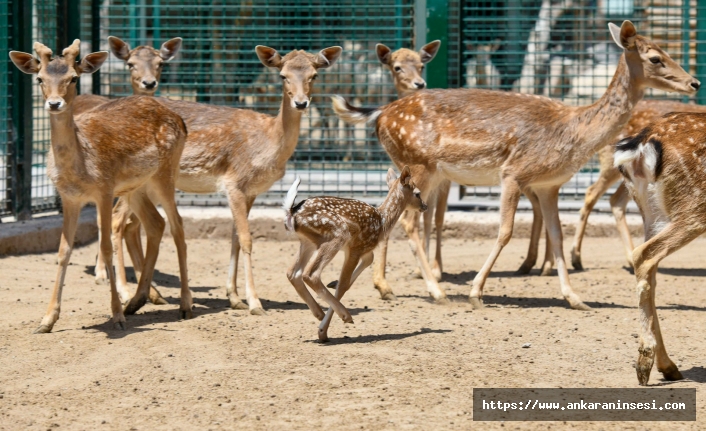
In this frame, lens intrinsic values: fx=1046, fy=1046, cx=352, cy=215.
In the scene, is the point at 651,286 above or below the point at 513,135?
below

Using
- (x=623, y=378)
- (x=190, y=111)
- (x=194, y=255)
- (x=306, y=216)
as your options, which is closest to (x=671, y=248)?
(x=623, y=378)

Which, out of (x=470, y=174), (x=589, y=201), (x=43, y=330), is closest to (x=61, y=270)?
(x=43, y=330)

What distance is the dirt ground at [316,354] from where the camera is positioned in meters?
5.45

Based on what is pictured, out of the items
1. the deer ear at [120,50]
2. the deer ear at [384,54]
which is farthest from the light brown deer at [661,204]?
the deer ear at [120,50]

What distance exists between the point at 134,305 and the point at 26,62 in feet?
6.60

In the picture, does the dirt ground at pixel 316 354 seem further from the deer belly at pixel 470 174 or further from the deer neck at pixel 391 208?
the deer belly at pixel 470 174

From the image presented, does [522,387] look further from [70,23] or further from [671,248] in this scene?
[70,23]

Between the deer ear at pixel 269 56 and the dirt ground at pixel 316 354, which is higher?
the deer ear at pixel 269 56

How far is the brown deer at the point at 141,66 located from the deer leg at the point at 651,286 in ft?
18.2

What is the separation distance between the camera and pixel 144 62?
10188mm

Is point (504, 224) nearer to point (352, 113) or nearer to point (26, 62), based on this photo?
point (352, 113)

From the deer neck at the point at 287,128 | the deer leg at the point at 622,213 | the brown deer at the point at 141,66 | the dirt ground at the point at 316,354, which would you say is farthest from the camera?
the deer leg at the point at 622,213

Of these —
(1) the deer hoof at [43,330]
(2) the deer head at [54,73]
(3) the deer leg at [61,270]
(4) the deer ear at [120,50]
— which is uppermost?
(4) the deer ear at [120,50]

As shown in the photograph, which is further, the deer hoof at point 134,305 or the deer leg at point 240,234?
the deer leg at point 240,234
